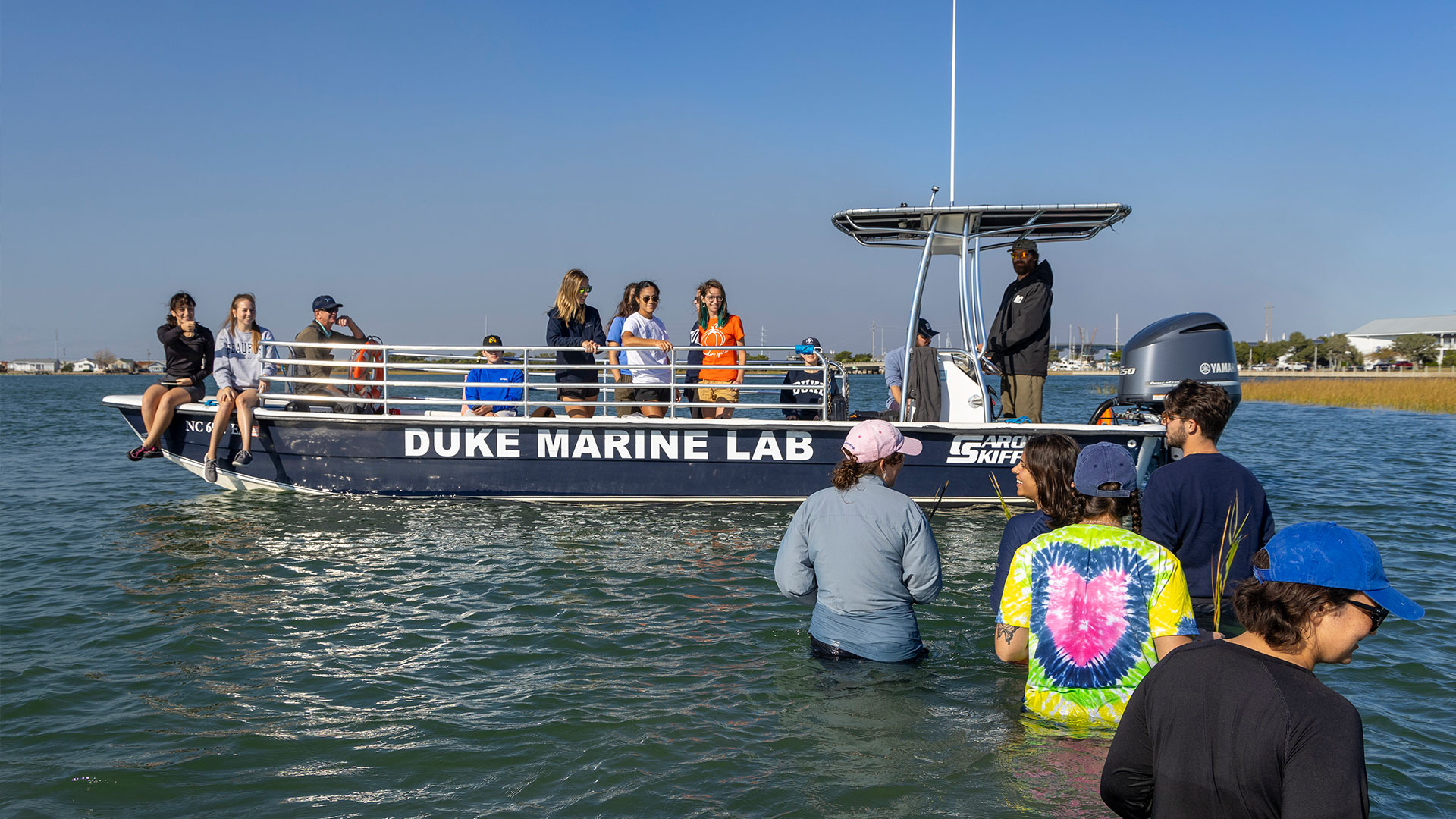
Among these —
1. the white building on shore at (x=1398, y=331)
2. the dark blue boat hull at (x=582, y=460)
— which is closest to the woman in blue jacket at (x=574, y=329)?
the dark blue boat hull at (x=582, y=460)

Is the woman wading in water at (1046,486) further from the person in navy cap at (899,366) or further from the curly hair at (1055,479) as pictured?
the person in navy cap at (899,366)

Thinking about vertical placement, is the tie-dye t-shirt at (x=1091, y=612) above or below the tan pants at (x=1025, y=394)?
below

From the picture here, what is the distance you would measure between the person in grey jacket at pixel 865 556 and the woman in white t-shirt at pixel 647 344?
5.80 m

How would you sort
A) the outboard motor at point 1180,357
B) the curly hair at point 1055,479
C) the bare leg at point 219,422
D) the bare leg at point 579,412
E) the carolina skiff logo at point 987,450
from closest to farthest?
the curly hair at point 1055,479 < the outboard motor at point 1180,357 < the carolina skiff logo at point 987,450 < the bare leg at point 219,422 < the bare leg at point 579,412

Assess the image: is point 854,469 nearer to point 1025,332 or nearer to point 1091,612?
point 1091,612

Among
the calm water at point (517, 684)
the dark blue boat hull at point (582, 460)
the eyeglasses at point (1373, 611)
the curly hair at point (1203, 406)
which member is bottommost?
the calm water at point (517, 684)

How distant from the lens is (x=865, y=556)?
412 cm

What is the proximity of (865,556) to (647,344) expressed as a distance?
6.28 m

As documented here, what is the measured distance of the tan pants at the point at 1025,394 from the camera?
32.1 feet

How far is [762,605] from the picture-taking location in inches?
260

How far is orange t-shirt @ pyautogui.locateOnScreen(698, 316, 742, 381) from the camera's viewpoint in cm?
1020

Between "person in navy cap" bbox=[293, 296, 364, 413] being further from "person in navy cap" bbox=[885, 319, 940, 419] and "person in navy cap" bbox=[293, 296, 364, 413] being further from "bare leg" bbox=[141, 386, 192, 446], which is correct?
"person in navy cap" bbox=[885, 319, 940, 419]

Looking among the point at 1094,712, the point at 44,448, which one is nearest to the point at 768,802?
the point at 1094,712

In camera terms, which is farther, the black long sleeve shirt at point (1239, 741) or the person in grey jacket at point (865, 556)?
the person in grey jacket at point (865, 556)
